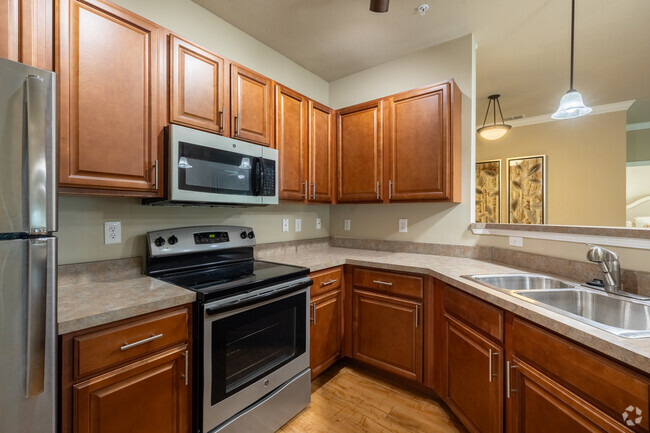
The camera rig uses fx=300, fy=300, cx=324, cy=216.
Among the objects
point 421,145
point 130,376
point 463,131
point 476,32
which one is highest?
point 476,32

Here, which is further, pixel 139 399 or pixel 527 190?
pixel 527 190

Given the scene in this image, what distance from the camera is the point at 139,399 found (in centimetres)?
120

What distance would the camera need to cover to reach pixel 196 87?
171 cm

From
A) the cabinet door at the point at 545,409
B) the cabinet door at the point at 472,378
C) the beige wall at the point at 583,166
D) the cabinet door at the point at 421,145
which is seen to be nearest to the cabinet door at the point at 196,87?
the cabinet door at the point at 421,145

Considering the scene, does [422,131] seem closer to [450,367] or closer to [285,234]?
[285,234]

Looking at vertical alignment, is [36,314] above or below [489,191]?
below

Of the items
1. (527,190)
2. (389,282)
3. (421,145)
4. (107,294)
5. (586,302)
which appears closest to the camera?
(107,294)

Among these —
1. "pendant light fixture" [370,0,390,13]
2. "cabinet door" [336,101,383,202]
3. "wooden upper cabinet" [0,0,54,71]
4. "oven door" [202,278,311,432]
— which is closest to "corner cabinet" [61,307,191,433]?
"oven door" [202,278,311,432]

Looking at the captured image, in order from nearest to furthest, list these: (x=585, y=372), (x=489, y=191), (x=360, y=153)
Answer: (x=585, y=372) < (x=360, y=153) < (x=489, y=191)

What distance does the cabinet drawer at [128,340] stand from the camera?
41.8 inches

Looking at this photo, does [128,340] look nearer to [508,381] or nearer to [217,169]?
[217,169]

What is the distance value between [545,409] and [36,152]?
193cm

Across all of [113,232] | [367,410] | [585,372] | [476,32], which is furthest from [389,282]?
[476,32]

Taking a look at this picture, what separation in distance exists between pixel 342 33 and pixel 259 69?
71 cm
